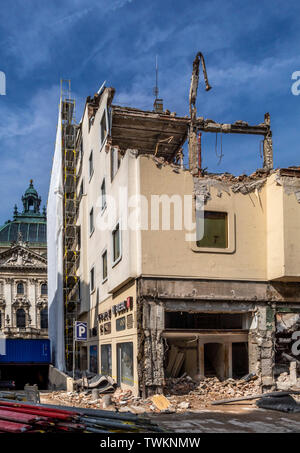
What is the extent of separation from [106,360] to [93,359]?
Answer: 178 inches

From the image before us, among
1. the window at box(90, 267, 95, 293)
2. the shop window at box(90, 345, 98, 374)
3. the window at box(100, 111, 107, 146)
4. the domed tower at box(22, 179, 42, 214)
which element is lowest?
the shop window at box(90, 345, 98, 374)

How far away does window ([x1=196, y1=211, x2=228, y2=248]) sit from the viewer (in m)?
20.0

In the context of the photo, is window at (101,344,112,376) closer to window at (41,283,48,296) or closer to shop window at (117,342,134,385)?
shop window at (117,342,134,385)

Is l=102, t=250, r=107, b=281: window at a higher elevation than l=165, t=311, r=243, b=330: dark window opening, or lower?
higher

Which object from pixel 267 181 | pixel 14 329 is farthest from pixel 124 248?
pixel 14 329

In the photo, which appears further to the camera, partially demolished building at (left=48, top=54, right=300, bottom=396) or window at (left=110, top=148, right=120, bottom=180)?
window at (left=110, top=148, right=120, bottom=180)

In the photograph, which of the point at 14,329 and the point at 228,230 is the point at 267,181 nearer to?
the point at 228,230

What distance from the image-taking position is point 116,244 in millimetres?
22875

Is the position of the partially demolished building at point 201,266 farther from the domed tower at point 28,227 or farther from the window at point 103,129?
the domed tower at point 28,227

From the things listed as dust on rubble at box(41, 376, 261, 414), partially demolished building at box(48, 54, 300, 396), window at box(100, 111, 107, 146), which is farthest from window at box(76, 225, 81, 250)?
dust on rubble at box(41, 376, 261, 414)

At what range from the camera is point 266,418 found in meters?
14.6

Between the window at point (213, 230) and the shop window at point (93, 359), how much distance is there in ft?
39.3

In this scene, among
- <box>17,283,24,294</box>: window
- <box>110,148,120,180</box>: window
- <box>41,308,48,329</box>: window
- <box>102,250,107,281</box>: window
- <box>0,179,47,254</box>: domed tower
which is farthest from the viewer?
<box>0,179,47,254</box>: domed tower

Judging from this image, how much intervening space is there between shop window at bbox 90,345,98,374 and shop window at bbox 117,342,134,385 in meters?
6.45
